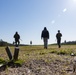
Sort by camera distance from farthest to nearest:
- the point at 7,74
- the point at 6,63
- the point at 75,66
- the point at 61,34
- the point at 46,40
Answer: the point at 61,34 → the point at 46,40 → the point at 6,63 → the point at 75,66 → the point at 7,74

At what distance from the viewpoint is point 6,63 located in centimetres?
1269

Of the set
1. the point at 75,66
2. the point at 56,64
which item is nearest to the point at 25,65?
the point at 56,64

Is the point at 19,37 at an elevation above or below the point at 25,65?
above

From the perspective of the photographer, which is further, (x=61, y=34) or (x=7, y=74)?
(x=61, y=34)

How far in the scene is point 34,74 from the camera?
11273 mm

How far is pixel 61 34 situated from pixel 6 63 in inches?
1038

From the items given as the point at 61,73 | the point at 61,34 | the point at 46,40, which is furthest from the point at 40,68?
the point at 61,34

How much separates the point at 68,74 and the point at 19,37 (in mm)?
29043

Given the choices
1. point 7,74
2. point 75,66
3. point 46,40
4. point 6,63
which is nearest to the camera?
point 7,74

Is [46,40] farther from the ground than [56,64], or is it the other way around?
[46,40]

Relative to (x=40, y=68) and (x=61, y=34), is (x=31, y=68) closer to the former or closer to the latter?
(x=40, y=68)

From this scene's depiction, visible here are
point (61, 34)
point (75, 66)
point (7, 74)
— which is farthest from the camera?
point (61, 34)

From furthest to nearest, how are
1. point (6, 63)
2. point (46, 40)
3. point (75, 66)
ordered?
point (46, 40)
point (6, 63)
point (75, 66)

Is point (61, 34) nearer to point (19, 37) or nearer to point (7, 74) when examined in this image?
point (19, 37)
